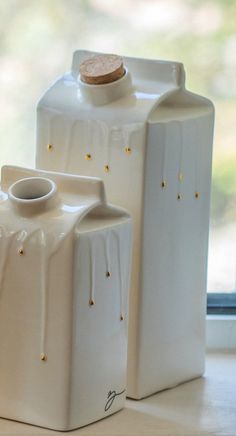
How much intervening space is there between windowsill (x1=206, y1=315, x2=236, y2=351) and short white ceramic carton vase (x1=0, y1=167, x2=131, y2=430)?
1.21 ft

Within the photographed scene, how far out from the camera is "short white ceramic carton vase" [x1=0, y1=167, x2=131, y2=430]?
56.4 inches

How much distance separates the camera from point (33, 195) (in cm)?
150

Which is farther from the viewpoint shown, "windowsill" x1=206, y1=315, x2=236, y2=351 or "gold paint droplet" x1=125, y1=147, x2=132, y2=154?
"windowsill" x1=206, y1=315, x2=236, y2=351

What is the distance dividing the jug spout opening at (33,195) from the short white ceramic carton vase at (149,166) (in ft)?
0.35

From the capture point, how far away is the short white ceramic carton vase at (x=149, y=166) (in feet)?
5.08

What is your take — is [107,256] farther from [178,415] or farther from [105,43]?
[105,43]

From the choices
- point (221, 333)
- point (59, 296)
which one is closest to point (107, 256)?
point (59, 296)

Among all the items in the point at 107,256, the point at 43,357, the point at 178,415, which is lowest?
the point at 178,415

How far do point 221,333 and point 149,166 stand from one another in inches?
16.9

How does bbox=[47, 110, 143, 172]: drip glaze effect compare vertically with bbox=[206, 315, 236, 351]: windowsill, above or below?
above

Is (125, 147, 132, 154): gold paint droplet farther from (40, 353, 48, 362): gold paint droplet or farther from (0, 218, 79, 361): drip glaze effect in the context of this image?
(40, 353, 48, 362): gold paint droplet

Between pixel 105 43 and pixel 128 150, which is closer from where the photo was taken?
pixel 128 150
